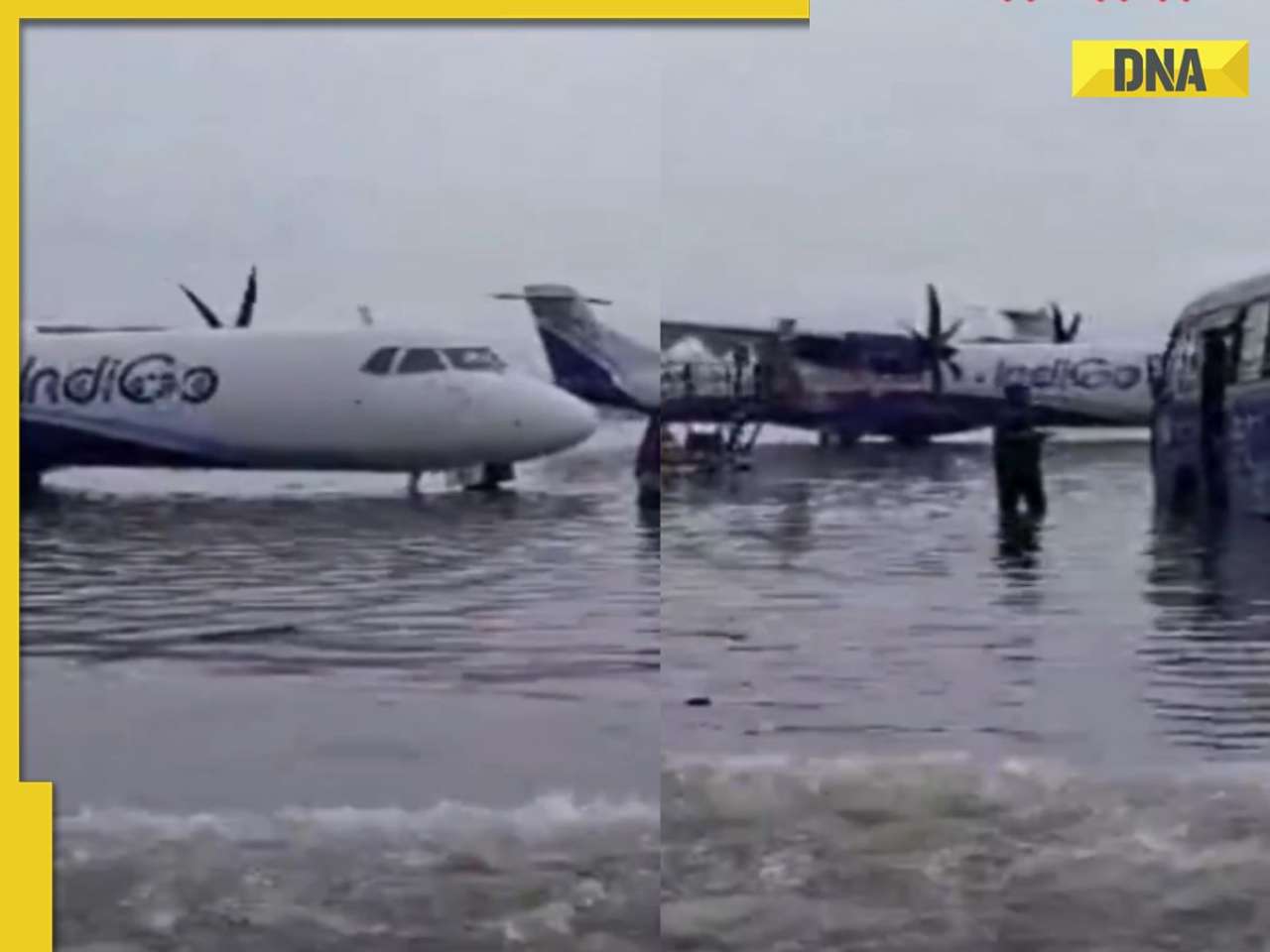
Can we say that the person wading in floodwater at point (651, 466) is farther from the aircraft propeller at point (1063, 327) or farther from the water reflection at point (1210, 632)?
the water reflection at point (1210, 632)

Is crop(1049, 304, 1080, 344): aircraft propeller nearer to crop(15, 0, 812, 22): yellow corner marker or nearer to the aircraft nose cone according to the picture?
crop(15, 0, 812, 22): yellow corner marker

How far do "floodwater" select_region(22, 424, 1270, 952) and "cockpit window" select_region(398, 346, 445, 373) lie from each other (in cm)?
54

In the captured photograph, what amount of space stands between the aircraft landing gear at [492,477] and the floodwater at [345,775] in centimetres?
34

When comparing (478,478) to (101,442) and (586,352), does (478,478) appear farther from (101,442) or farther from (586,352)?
(101,442)

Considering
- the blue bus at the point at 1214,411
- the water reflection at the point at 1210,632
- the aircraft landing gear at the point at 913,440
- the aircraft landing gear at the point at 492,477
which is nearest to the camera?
the water reflection at the point at 1210,632

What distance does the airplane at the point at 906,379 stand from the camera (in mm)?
3123

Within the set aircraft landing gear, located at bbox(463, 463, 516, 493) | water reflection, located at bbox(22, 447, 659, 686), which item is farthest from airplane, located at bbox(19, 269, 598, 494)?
water reflection, located at bbox(22, 447, 659, 686)

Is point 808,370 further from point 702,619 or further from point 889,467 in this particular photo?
point 702,619

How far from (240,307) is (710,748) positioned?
4.43 feet

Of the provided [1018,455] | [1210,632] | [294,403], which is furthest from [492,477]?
[1210,632]

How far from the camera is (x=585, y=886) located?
3.02m

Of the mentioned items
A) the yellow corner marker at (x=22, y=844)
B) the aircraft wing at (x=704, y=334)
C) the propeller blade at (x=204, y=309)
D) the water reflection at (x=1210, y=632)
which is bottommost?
the yellow corner marker at (x=22, y=844)

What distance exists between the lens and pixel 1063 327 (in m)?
3.12

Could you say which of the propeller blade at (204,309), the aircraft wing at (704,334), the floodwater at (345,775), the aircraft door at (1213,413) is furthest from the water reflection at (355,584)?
the aircraft door at (1213,413)
